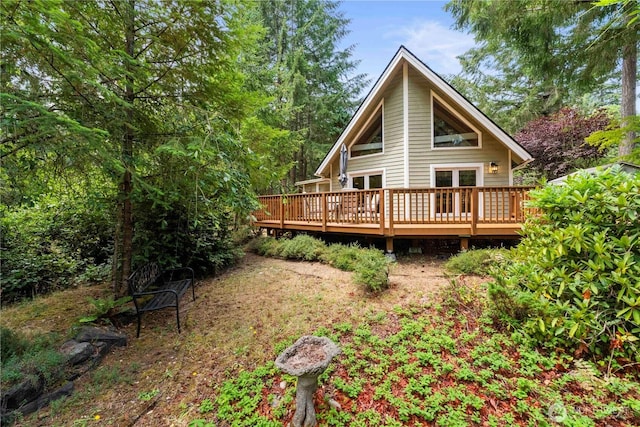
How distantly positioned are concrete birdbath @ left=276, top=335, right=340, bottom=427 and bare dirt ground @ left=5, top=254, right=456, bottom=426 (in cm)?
98

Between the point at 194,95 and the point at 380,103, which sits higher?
the point at 380,103

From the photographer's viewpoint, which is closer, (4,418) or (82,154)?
(4,418)

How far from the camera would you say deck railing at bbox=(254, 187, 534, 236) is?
19.6 ft

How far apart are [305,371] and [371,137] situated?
920 cm

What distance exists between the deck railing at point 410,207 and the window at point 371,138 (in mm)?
3491

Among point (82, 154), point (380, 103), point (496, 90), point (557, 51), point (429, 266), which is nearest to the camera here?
point (82, 154)

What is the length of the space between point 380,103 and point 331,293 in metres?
7.67

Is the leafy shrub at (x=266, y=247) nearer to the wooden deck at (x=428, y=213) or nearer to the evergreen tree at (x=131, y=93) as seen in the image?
the wooden deck at (x=428, y=213)

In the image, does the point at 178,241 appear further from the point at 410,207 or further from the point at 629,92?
the point at 629,92

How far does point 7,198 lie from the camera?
296 cm

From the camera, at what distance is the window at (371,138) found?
9.67 m

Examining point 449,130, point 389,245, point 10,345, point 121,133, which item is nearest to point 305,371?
point 10,345

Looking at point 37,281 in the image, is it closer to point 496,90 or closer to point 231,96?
point 231,96

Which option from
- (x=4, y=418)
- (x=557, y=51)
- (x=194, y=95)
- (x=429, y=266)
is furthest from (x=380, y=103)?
(x=4, y=418)
